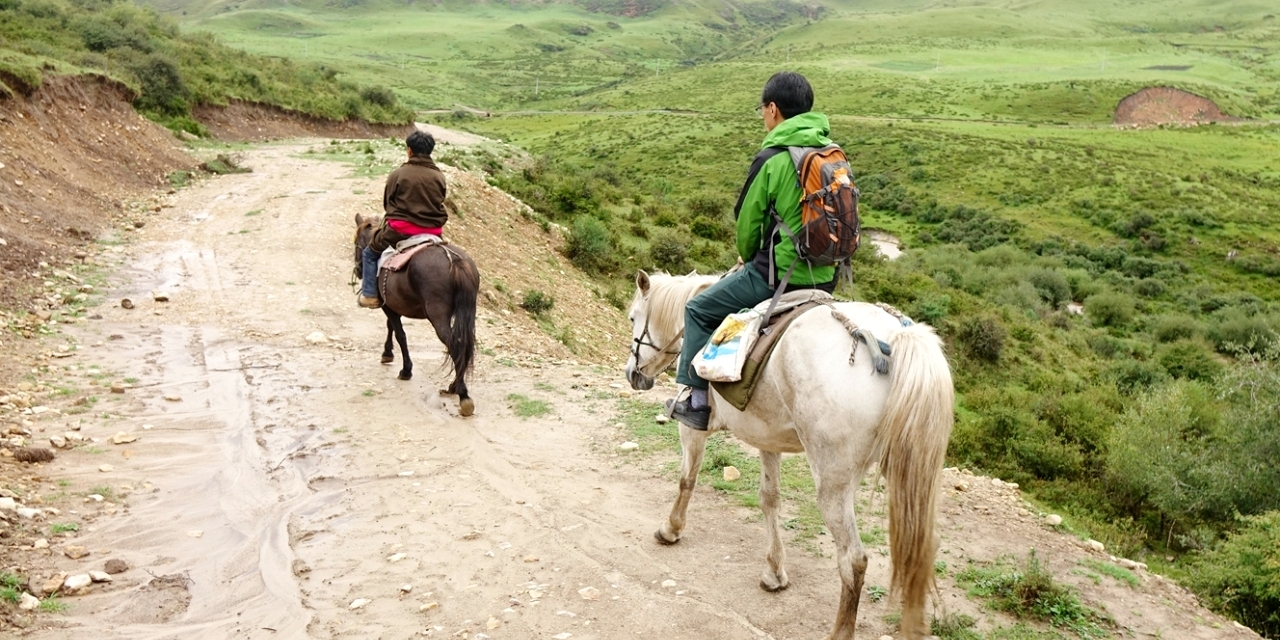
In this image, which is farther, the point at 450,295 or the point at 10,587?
the point at 450,295

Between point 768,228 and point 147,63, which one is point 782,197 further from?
point 147,63

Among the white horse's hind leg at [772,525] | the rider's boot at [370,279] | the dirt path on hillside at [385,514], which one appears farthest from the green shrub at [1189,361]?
the rider's boot at [370,279]

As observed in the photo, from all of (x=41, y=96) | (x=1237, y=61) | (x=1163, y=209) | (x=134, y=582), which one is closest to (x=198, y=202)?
(x=41, y=96)

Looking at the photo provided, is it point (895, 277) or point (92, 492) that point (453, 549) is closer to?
point (92, 492)

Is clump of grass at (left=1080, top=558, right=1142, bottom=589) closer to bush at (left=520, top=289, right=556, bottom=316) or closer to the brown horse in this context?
the brown horse

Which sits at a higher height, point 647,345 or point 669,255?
point 647,345

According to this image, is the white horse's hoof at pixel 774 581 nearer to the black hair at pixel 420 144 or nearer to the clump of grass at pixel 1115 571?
the clump of grass at pixel 1115 571

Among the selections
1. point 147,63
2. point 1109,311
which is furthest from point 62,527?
point 1109,311

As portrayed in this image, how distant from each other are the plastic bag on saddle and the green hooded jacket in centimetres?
37

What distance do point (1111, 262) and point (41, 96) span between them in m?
50.8

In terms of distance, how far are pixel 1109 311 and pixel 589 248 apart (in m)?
29.8

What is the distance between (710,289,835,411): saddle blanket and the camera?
5277mm

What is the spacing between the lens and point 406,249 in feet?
32.7

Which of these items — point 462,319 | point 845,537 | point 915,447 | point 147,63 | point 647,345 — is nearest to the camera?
point 915,447
